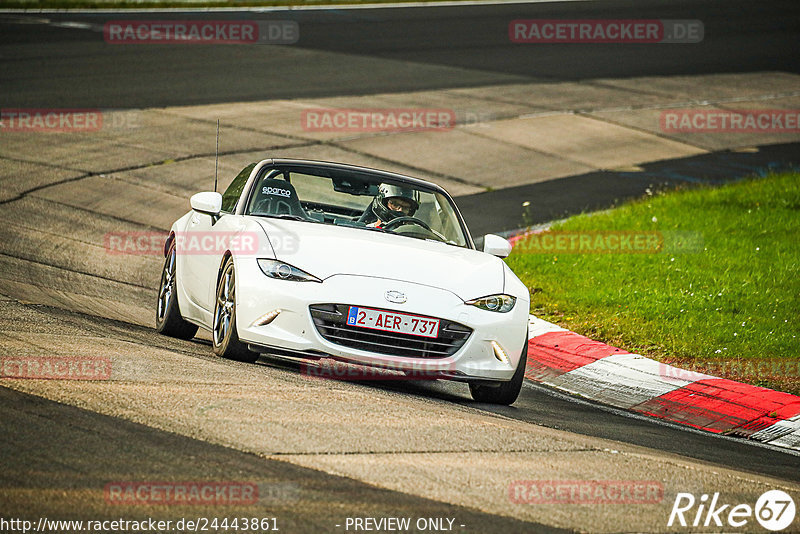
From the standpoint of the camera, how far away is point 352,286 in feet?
23.7

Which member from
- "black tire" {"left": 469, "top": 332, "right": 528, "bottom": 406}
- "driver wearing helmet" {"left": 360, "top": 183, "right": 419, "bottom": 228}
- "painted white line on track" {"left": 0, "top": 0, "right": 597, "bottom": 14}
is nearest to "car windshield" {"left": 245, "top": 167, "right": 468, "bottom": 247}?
"driver wearing helmet" {"left": 360, "top": 183, "right": 419, "bottom": 228}

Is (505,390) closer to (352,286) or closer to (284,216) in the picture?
(352,286)

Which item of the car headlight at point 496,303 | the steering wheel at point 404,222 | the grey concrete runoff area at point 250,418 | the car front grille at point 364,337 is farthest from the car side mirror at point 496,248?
the car front grille at point 364,337

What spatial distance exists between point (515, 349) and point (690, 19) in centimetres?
2983

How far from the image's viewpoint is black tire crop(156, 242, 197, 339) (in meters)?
8.98

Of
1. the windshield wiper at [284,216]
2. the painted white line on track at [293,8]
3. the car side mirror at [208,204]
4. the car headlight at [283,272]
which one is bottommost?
the car headlight at [283,272]

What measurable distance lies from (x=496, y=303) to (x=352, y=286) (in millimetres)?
1000

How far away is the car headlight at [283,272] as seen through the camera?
7266mm

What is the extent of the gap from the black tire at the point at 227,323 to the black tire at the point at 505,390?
154 centimetres

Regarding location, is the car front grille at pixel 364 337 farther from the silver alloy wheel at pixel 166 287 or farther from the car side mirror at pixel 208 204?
the silver alloy wheel at pixel 166 287

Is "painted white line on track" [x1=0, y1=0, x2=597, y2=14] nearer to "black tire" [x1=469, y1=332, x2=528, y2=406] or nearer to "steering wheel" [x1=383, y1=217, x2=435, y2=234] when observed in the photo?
"steering wheel" [x1=383, y1=217, x2=435, y2=234]

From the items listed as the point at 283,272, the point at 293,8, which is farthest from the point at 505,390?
the point at 293,8

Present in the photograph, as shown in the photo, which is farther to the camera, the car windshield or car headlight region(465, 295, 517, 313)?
the car windshield

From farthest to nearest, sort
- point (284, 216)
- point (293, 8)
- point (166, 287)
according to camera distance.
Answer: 1. point (293, 8)
2. point (166, 287)
3. point (284, 216)
